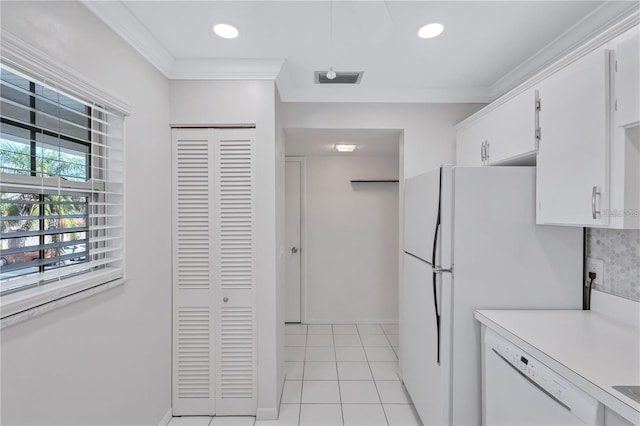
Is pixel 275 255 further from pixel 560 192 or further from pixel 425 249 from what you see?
pixel 560 192

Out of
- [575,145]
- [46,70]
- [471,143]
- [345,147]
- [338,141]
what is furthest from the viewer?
[345,147]

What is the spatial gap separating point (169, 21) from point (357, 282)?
3.37 metres

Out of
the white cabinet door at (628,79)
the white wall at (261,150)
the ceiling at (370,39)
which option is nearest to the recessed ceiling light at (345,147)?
the ceiling at (370,39)

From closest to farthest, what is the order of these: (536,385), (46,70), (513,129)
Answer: (46,70), (536,385), (513,129)

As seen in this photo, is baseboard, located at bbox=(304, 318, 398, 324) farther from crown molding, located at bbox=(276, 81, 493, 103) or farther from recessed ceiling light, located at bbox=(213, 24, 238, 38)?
recessed ceiling light, located at bbox=(213, 24, 238, 38)

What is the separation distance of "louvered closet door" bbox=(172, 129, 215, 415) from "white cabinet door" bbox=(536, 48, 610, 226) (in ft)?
6.67

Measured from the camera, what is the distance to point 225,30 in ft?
5.59

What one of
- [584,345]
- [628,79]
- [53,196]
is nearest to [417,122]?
[628,79]

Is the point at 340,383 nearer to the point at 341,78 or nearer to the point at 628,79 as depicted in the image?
the point at 341,78

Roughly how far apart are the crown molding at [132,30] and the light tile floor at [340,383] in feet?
8.05

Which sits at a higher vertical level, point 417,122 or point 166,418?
point 417,122

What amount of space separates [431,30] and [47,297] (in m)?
2.22

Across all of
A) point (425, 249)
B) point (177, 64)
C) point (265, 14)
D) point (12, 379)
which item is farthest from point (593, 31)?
point (12, 379)

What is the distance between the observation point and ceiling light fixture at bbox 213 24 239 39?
1.67 m
